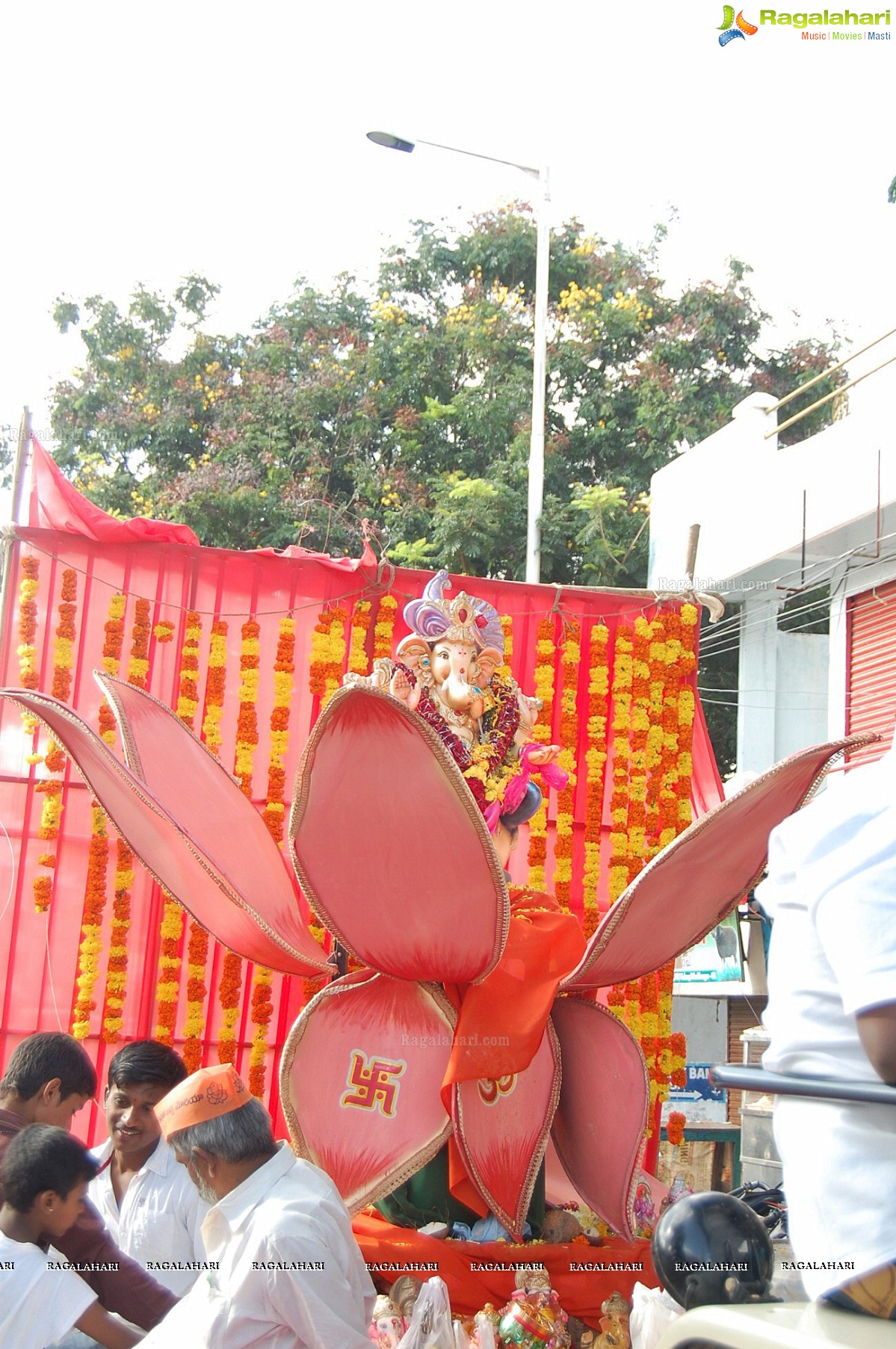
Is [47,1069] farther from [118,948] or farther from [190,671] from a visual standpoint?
[190,671]

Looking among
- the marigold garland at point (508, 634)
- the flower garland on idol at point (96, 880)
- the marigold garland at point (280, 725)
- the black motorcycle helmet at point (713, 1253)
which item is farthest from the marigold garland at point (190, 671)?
the black motorcycle helmet at point (713, 1253)

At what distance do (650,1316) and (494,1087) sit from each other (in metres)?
1.09

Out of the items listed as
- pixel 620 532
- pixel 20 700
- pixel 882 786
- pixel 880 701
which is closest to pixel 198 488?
pixel 620 532

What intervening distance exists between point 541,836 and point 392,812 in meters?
2.37

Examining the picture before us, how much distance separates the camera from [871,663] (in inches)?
334

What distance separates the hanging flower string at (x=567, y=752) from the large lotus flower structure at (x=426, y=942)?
4.84 ft

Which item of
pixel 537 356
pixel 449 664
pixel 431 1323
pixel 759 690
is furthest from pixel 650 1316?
pixel 537 356

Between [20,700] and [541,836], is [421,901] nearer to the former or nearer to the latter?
[20,700]

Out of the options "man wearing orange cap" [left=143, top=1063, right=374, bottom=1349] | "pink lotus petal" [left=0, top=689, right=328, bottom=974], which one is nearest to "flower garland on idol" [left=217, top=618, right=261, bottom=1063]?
"pink lotus petal" [left=0, top=689, right=328, bottom=974]

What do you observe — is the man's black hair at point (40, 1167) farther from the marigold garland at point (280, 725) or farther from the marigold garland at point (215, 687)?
the marigold garland at point (215, 687)

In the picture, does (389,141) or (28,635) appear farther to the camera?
(389,141)

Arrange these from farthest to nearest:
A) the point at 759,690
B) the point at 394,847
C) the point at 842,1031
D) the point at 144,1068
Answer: the point at 759,690, the point at 394,847, the point at 144,1068, the point at 842,1031

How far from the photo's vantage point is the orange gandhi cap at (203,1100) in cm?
274

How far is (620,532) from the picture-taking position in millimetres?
12680
